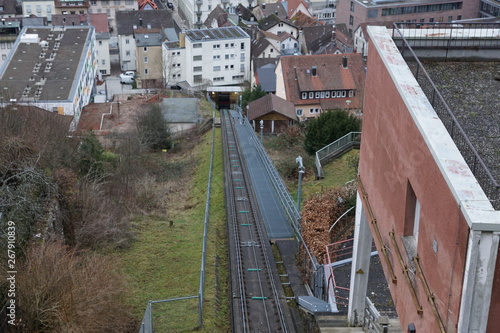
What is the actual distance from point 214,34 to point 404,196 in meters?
57.0

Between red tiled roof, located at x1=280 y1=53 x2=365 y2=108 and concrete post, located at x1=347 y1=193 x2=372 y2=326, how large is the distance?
37.2m

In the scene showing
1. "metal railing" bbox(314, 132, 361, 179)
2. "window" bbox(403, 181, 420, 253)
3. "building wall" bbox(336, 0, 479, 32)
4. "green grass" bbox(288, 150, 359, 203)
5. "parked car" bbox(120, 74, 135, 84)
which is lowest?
"parked car" bbox(120, 74, 135, 84)

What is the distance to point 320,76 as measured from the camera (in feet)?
167

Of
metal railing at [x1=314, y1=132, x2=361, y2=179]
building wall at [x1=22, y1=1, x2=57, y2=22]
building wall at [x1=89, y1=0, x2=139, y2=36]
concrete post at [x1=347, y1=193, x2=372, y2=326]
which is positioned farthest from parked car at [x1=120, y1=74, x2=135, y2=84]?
concrete post at [x1=347, y1=193, x2=372, y2=326]

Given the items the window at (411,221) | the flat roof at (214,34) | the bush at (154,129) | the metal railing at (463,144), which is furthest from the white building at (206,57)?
the window at (411,221)

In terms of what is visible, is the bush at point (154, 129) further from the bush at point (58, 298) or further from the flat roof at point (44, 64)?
the bush at point (58, 298)

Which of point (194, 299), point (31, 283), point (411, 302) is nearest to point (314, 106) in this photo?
A: point (194, 299)

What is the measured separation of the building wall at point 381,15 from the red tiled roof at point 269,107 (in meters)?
34.5

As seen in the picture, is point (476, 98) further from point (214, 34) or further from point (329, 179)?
point (214, 34)

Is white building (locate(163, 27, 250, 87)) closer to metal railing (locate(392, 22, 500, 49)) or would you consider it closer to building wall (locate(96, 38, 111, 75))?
building wall (locate(96, 38, 111, 75))

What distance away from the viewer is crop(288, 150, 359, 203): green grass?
26500 mm

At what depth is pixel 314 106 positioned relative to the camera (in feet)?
167

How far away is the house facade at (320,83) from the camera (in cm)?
5053

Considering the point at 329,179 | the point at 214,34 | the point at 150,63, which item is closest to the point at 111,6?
the point at 150,63
